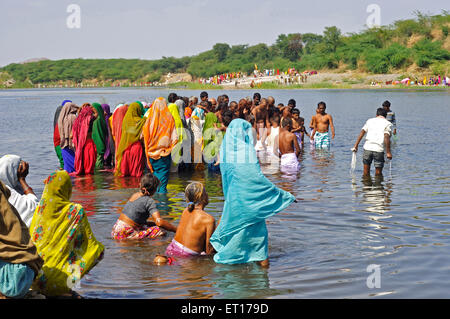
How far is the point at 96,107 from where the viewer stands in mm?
13062

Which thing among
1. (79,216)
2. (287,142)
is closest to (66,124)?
(287,142)

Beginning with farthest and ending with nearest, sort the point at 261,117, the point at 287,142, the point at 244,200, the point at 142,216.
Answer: the point at 261,117, the point at 287,142, the point at 142,216, the point at 244,200

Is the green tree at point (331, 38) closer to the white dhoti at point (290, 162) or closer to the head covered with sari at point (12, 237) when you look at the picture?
the white dhoti at point (290, 162)

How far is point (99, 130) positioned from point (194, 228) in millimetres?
7036

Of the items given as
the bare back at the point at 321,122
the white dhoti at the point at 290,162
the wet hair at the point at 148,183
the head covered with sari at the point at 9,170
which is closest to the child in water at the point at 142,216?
the wet hair at the point at 148,183

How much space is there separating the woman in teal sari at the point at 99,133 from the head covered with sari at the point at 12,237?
27.9 ft

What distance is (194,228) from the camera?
6.71 m

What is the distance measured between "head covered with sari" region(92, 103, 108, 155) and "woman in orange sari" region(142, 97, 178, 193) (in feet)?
9.12

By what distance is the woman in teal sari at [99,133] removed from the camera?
42.9ft

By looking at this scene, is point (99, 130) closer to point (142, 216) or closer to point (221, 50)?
point (142, 216)

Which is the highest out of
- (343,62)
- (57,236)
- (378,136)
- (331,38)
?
(331,38)

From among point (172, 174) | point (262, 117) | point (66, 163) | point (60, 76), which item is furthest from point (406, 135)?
point (60, 76)
